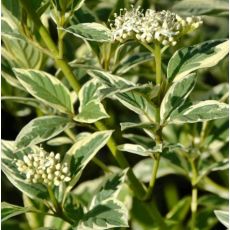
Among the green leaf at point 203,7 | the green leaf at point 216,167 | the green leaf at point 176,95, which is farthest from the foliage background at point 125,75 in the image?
the green leaf at point 176,95

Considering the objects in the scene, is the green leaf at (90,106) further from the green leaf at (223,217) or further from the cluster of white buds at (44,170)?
the green leaf at (223,217)

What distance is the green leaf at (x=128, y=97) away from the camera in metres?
1.08

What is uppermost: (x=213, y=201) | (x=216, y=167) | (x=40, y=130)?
(x=40, y=130)

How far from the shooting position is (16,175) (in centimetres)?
120

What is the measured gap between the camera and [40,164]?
43.2 inches

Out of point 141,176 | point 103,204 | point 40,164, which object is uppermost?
point 40,164

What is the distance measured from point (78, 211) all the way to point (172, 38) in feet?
1.45

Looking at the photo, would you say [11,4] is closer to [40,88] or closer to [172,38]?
[40,88]

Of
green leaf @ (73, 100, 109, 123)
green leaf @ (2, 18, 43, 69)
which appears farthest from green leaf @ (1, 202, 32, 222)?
green leaf @ (2, 18, 43, 69)

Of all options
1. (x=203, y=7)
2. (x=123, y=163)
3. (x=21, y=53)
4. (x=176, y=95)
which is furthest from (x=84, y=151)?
(x=203, y=7)

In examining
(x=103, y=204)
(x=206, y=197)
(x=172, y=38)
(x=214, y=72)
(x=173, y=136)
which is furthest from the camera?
(x=214, y=72)

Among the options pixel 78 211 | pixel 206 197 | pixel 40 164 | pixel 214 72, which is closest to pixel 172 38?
pixel 40 164

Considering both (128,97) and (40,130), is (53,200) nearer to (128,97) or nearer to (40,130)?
(40,130)

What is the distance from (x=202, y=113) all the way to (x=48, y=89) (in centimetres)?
34
